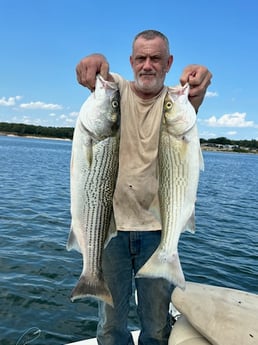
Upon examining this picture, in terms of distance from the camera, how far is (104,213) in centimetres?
361

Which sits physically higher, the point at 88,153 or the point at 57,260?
the point at 88,153

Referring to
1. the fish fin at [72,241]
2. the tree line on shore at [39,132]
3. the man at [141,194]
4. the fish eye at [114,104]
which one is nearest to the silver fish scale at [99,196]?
the fish fin at [72,241]

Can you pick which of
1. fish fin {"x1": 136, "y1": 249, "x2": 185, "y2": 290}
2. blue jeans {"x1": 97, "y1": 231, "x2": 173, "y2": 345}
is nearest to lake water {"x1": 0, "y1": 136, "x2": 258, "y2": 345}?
blue jeans {"x1": 97, "y1": 231, "x2": 173, "y2": 345}

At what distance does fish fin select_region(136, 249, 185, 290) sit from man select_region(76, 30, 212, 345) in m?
0.44

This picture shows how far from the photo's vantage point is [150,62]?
365cm

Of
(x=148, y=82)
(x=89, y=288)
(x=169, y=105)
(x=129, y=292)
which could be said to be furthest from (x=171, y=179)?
(x=129, y=292)

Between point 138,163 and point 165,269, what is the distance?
0.99 metres

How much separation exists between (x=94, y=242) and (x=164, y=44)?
5.90ft

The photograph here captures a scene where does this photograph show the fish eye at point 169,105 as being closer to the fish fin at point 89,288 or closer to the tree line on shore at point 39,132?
the fish fin at point 89,288

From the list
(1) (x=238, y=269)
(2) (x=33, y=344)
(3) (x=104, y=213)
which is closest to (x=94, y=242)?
(3) (x=104, y=213)

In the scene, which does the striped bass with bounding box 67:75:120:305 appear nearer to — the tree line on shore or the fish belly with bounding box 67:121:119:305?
the fish belly with bounding box 67:121:119:305

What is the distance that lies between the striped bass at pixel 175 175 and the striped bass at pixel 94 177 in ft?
1.31

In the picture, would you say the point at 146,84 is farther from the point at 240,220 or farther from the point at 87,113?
the point at 240,220

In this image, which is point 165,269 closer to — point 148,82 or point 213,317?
point 213,317
